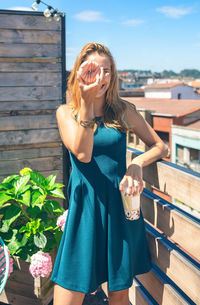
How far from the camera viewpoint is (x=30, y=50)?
136 inches

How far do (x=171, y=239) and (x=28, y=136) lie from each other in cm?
231

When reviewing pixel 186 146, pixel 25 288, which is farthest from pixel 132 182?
pixel 186 146

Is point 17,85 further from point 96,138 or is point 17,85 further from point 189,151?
point 189,151

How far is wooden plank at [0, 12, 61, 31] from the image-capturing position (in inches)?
131

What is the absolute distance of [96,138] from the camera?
1.65 meters

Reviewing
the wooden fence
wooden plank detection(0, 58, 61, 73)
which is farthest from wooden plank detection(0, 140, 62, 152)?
wooden plank detection(0, 58, 61, 73)

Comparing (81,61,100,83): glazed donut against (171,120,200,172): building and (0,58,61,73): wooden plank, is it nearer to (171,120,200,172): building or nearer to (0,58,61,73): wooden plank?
(0,58,61,73): wooden plank

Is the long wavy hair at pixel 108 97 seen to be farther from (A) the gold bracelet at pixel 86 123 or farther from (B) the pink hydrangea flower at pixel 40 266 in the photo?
(B) the pink hydrangea flower at pixel 40 266

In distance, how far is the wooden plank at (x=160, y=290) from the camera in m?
1.83

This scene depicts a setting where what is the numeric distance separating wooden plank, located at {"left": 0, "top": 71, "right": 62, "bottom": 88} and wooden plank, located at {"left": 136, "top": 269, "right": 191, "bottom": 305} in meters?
2.34

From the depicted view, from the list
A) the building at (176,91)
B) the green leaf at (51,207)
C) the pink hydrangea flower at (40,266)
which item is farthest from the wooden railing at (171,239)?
the building at (176,91)

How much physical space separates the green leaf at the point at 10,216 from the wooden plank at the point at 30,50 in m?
1.81

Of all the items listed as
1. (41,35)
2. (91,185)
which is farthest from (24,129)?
(91,185)

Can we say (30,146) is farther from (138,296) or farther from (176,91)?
(176,91)
